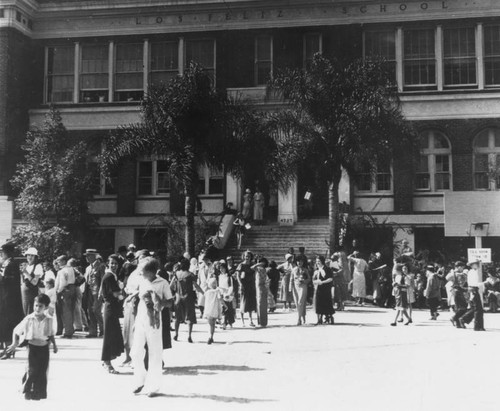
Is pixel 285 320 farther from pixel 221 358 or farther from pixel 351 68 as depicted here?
pixel 351 68

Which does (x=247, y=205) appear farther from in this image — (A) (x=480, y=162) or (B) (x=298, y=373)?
(B) (x=298, y=373)

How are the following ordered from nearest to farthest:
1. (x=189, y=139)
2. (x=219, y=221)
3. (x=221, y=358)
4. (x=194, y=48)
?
(x=221, y=358) → (x=189, y=139) → (x=219, y=221) → (x=194, y=48)

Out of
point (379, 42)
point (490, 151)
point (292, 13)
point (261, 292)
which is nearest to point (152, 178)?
point (292, 13)

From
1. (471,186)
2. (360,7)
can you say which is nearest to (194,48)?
(360,7)

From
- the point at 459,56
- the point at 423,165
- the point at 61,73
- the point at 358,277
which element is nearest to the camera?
the point at 358,277

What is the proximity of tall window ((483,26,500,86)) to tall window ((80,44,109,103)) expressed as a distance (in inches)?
684

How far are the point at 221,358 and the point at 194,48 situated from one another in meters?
22.8

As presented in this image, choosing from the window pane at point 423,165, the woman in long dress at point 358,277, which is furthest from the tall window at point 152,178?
the woman in long dress at point 358,277

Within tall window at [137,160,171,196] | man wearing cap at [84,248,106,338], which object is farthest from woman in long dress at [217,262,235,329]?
tall window at [137,160,171,196]

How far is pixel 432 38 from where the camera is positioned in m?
30.6

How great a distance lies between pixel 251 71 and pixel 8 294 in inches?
843

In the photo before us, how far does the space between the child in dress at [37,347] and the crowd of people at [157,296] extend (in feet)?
0.04

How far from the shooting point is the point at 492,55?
29984mm

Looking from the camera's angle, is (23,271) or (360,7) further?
(360,7)
